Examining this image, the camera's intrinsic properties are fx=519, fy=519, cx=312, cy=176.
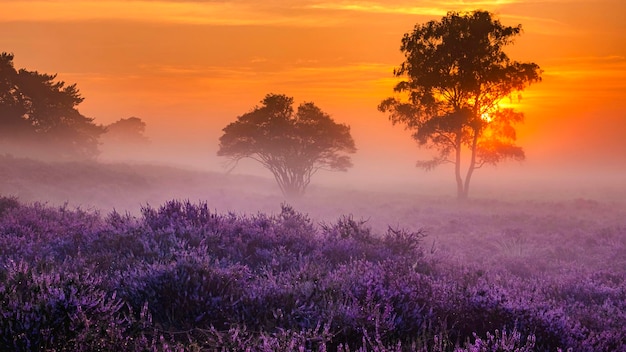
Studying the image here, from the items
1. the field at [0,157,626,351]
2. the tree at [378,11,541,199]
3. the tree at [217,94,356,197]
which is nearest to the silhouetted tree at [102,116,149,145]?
the tree at [217,94,356,197]

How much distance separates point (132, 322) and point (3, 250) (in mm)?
3262

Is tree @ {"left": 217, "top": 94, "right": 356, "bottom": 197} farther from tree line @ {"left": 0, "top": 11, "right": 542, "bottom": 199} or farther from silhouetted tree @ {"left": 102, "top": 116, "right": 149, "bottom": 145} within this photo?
silhouetted tree @ {"left": 102, "top": 116, "right": 149, "bottom": 145}

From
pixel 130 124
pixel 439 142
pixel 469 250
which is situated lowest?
pixel 469 250

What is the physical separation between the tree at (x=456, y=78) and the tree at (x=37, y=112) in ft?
100

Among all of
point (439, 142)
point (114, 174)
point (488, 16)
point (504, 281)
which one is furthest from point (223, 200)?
point (504, 281)

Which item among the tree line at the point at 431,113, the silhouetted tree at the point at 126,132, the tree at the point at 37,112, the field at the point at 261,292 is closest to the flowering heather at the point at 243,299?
the field at the point at 261,292

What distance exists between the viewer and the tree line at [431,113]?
1299 inches

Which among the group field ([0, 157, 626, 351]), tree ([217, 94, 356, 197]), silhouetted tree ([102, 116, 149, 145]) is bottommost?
field ([0, 157, 626, 351])

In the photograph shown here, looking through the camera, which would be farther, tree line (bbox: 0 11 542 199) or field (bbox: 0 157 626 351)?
tree line (bbox: 0 11 542 199)

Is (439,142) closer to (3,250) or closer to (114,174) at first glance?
(114,174)

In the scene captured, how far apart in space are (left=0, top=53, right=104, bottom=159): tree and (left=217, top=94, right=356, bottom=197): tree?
19536mm

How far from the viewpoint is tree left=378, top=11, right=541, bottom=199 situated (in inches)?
1296

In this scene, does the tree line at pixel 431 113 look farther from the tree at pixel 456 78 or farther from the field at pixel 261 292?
the field at pixel 261 292

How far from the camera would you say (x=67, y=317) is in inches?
120
